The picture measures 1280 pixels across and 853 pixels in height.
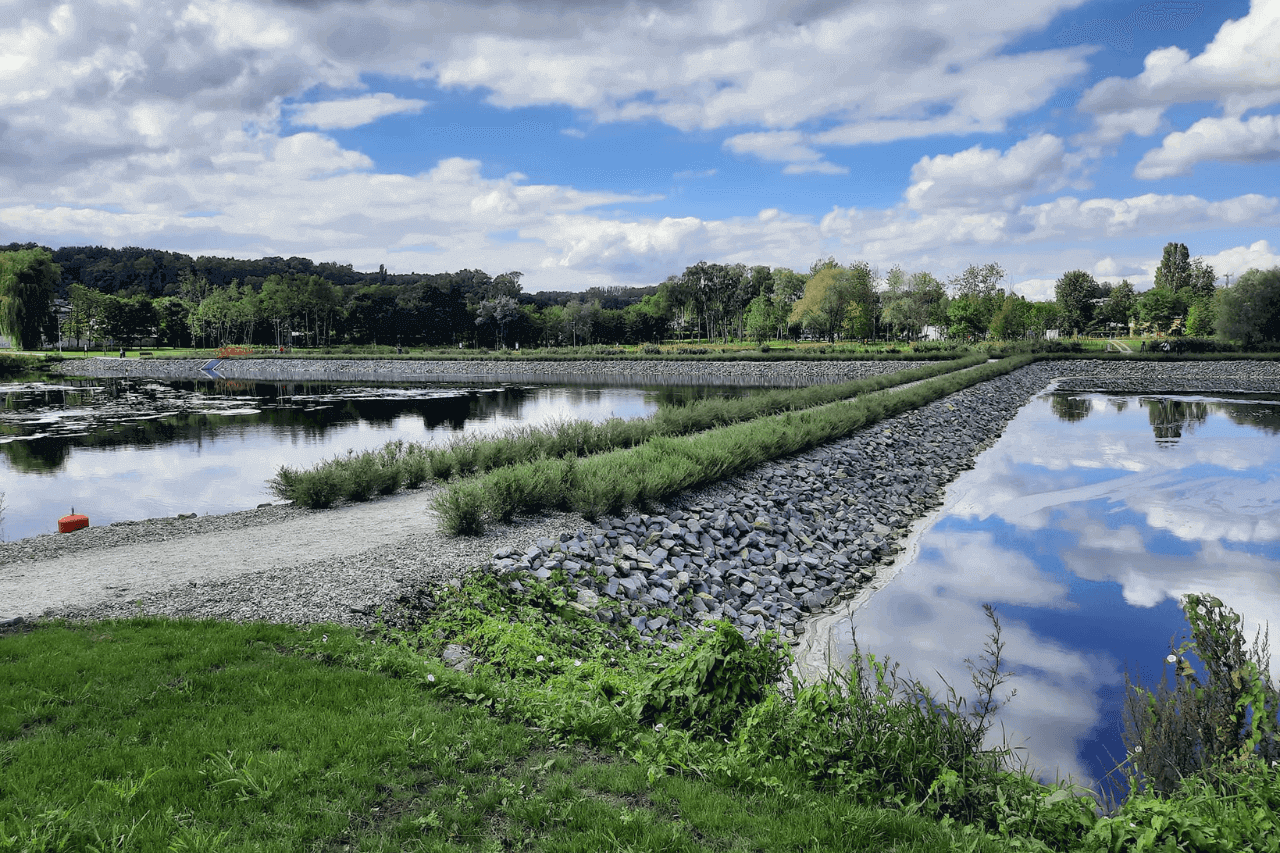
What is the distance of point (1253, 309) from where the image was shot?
2211 inches

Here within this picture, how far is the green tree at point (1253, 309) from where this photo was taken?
55.5 meters

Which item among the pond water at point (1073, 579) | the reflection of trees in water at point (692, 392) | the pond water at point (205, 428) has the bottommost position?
the pond water at point (1073, 579)

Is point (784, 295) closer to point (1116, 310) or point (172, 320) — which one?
point (1116, 310)

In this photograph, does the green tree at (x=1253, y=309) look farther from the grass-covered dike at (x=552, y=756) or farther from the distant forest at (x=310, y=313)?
the grass-covered dike at (x=552, y=756)

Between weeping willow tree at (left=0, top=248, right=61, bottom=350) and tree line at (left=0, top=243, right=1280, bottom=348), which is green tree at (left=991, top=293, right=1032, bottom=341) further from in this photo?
weeping willow tree at (left=0, top=248, right=61, bottom=350)

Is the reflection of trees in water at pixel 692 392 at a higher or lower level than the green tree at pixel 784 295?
lower

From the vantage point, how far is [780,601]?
9.42m

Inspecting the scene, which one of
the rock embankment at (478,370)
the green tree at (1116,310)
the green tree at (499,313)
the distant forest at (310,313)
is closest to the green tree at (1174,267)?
the green tree at (1116,310)

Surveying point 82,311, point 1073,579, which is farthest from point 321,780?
point 82,311

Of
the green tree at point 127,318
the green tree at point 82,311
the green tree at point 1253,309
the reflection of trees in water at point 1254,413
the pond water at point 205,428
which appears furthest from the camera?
the green tree at point 127,318

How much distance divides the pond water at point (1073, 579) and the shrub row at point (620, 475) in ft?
10.7

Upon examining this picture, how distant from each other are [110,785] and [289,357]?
77.3 metres

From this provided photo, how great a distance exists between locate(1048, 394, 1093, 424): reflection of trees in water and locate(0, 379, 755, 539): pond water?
55.8ft

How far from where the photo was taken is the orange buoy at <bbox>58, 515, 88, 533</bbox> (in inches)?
406
